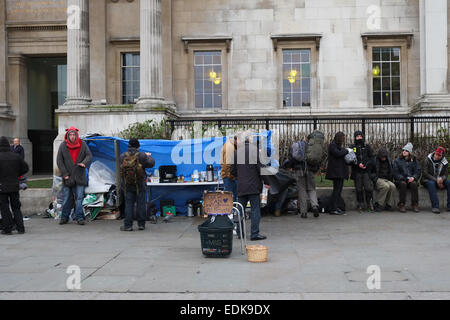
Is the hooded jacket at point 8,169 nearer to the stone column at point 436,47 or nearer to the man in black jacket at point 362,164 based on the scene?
the man in black jacket at point 362,164

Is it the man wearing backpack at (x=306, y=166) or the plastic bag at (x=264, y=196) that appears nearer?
the man wearing backpack at (x=306, y=166)

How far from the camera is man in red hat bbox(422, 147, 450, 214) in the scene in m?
12.9

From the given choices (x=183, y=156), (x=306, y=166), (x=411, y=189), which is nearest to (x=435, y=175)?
(x=411, y=189)

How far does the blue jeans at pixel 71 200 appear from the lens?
1188cm

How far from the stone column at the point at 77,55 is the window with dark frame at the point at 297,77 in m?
8.64

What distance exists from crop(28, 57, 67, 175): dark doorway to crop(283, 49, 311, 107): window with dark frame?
12.3 m

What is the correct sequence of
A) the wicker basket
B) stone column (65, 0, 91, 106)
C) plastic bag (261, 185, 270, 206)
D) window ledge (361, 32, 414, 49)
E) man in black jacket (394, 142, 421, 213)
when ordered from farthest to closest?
window ledge (361, 32, 414, 49) → stone column (65, 0, 91, 106) → man in black jacket (394, 142, 421, 213) → plastic bag (261, 185, 270, 206) → the wicker basket

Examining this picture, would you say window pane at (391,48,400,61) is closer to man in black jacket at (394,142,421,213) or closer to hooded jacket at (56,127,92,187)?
man in black jacket at (394,142,421,213)

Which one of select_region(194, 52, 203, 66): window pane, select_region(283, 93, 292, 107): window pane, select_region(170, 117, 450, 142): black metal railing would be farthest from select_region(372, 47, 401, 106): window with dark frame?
select_region(194, 52, 203, 66): window pane

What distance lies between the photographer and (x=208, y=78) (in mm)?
22672

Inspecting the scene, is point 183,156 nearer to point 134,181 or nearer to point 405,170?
point 134,181

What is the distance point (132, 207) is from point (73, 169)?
6.61ft

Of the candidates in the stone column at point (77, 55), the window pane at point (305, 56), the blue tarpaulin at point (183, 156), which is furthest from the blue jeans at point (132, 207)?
the window pane at point (305, 56)

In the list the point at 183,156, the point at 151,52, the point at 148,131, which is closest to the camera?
the point at 183,156
